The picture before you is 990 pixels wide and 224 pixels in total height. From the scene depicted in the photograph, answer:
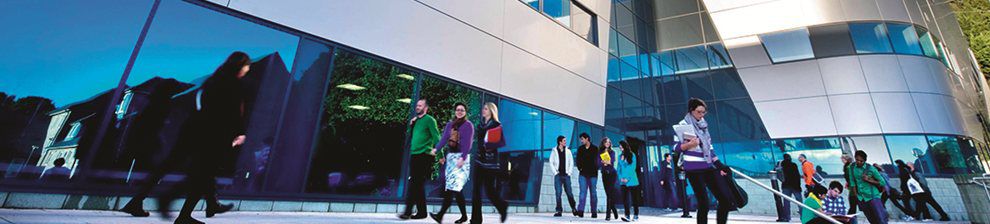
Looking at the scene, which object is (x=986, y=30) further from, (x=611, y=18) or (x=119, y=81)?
(x=119, y=81)

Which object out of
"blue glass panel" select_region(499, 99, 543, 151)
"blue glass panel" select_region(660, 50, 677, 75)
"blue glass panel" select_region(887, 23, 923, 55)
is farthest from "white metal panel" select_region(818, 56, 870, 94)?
"blue glass panel" select_region(499, 99, 543, 151)

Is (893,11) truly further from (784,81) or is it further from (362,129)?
(362,129)

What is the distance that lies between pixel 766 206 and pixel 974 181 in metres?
5.15

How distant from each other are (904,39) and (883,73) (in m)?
2.00

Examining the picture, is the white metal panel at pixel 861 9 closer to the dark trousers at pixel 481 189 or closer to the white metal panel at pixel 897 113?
the white metal panel at pixel 897 113

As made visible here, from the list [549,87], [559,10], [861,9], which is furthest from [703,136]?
[861,9]

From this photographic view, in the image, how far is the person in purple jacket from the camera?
3727 millimetres

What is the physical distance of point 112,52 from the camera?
14.7 feet

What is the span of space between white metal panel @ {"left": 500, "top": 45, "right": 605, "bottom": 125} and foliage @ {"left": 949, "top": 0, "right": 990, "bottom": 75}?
66.1 feet

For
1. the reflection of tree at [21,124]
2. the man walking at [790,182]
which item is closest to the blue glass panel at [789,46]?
the man walking at [790,182]

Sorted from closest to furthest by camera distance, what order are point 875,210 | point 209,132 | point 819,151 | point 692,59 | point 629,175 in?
1. point 209,132
2. point 875,210
3. point 629,175
4. point 819,151
5. point 692,59

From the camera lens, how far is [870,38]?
496 inches

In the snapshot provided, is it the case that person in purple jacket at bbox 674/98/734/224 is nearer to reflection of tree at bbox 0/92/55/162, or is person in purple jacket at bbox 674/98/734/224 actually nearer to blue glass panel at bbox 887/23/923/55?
reflection of tree at bbox 0/92/55/162

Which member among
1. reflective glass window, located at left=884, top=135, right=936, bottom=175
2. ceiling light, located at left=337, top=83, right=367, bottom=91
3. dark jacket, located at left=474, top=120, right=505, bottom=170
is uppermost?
reflective glass window, located at left=884, top=135, right=936, bottom=175
